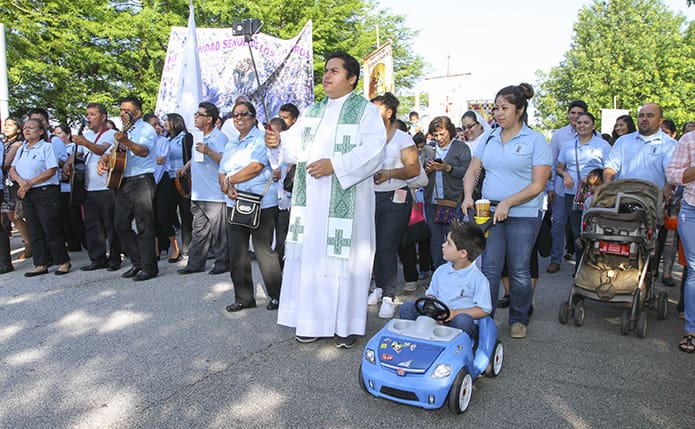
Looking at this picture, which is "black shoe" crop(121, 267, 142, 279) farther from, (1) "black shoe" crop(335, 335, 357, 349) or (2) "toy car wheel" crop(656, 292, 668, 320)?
(2) "toy car wheel" crop(656, 292, 668, 320)

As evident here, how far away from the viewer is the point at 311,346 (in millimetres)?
4418

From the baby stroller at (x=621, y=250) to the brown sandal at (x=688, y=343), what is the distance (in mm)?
321

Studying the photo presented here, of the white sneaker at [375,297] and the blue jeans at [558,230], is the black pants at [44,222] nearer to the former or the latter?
the white sneaker at [375,297]

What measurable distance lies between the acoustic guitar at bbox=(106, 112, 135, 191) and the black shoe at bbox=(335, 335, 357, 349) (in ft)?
12.1

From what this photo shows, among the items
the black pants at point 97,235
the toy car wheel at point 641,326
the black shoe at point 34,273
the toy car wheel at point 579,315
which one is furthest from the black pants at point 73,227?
the toy car wheel at point 641,326

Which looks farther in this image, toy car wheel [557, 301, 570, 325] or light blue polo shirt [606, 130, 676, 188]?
light blue polo shirt [606, 130, 676, 188]

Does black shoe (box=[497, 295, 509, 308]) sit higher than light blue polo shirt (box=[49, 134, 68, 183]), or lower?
lower

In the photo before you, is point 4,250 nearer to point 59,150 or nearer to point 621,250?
point 59,150

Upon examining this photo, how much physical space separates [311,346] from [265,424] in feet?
4.30

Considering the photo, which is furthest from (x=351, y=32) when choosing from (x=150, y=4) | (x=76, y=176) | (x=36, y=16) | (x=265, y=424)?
(x=265, y=424)

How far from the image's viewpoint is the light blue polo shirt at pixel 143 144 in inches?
258

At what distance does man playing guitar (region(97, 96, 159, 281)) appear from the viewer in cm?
659

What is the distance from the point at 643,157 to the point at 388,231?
2.65 meters

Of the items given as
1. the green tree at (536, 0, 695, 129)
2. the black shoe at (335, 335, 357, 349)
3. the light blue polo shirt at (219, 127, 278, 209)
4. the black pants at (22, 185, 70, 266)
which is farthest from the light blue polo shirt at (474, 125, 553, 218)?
the green tree at (536, 0, 695, 129)
